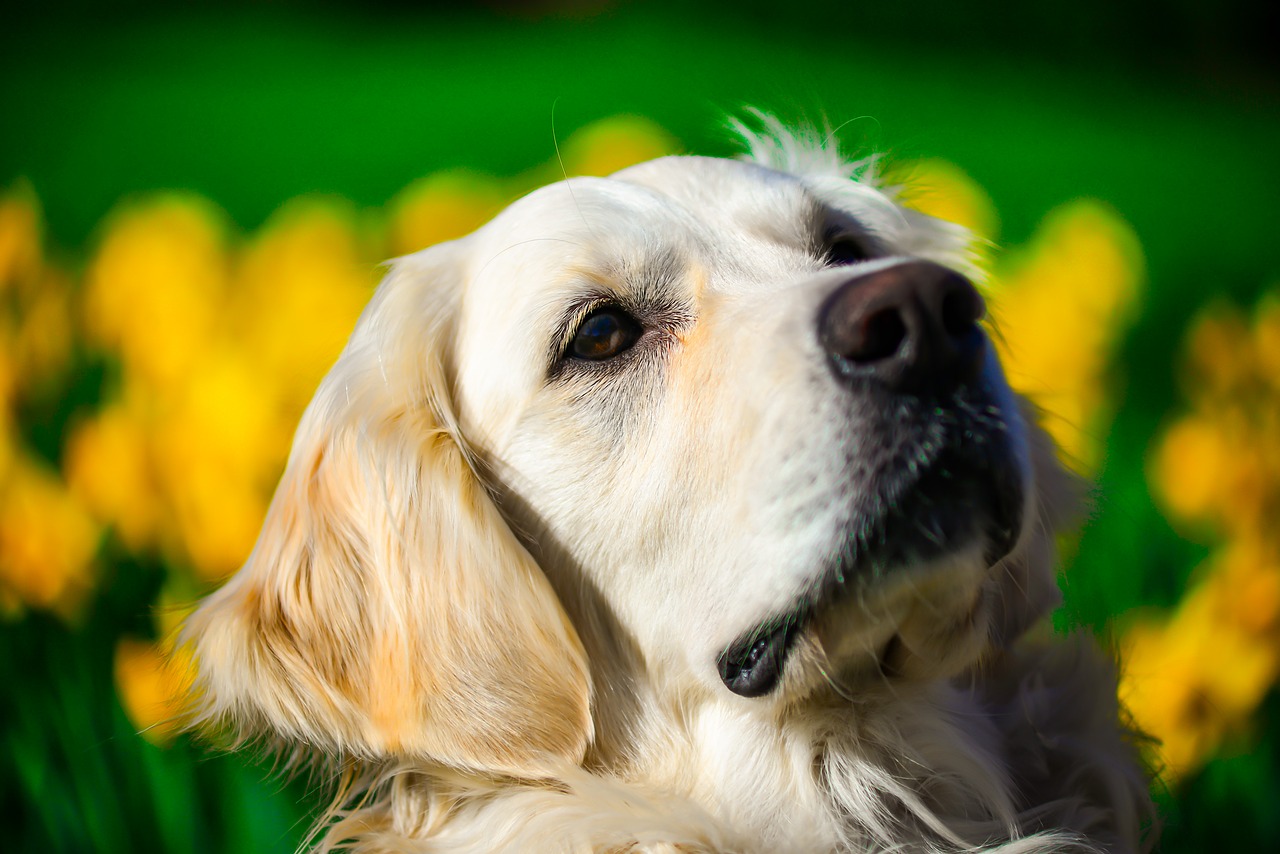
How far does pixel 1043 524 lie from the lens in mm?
1908

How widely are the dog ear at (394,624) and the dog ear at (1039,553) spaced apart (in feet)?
2.92

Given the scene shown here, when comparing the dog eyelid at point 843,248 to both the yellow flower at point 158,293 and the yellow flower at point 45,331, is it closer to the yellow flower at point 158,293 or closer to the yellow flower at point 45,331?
the yellow flower at point 158,293

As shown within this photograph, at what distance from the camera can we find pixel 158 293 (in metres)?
2.61

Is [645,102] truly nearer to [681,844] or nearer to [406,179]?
[406,179]

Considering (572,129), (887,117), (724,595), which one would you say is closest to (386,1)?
(572,129)

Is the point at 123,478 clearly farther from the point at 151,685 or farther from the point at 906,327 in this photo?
the point at 906,327

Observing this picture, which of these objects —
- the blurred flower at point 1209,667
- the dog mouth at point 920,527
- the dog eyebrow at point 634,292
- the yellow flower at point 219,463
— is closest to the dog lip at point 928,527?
the dog mouth at point 920,527

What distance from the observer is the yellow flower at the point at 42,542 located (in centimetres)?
240

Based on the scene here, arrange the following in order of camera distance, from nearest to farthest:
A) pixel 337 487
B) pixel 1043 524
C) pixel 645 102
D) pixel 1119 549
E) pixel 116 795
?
pixel 337 487, pixel 1043 524, pixel 116 795, pixel 1119 549, pixel 645 102

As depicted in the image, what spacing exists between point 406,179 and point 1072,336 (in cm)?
232

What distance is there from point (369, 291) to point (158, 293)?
22.7 inches

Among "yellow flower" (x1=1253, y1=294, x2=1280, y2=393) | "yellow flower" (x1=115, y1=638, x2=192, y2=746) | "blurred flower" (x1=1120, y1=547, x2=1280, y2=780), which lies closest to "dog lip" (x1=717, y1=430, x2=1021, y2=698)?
"yellow flower" (x1=115, y1=638, x2=192, y2=746)

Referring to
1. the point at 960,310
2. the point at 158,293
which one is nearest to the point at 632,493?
the point at 960,310

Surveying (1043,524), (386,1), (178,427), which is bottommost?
(1043,524)
